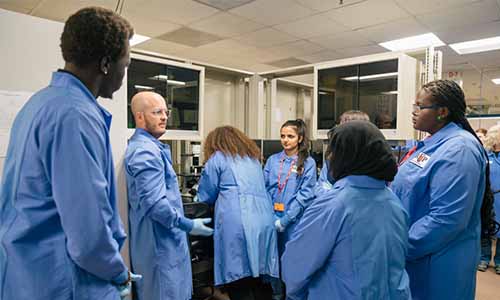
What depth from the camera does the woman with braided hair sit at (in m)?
1.40

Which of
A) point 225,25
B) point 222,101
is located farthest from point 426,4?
point 222,101

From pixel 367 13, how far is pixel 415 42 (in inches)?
63.9

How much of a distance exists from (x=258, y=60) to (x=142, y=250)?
5418 mm

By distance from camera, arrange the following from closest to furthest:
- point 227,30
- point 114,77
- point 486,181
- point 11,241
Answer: point 11,241 < point 114,77 < point 486,181 < point 227,30

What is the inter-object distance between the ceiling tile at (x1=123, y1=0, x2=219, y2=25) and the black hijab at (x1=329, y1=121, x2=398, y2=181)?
10.7 feet

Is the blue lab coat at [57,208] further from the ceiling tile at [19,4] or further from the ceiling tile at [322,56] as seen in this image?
the ceiling tile at [322,56]

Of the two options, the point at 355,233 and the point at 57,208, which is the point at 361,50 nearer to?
the point at 355,233

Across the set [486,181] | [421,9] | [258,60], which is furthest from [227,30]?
[486,181]

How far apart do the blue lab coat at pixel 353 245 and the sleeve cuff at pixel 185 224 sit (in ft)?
2.53

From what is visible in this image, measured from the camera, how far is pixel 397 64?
93.4 inches

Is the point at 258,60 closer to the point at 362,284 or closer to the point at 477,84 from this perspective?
the point at 477,84

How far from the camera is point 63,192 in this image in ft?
2.70

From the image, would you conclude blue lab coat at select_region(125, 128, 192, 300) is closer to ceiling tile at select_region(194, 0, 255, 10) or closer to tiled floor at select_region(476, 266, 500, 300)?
ceiling tile at select_region(194, 0, 255, 10)

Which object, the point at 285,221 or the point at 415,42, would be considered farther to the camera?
the point at 415,42
